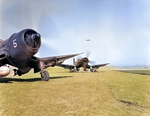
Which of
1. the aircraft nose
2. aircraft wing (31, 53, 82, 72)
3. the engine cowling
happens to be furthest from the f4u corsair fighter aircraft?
the engine cowling

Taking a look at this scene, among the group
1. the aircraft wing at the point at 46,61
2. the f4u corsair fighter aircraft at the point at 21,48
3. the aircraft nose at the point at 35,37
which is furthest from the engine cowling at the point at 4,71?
the aircraft nose at the point at 35,37

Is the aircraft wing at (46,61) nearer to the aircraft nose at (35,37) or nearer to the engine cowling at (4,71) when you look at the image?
the engine cowling at (4,71)

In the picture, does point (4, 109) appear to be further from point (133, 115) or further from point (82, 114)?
point (133, 115)

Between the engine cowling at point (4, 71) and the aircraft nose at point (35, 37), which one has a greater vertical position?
the aircraft nose at point (35, 37)

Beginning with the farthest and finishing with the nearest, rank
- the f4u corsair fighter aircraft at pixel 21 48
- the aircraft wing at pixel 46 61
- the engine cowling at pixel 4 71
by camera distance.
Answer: the engine cowling at pixel 4 71 < the aircraft wing at pixel 46 61 < the f4u corsair fighter aircraft at pixel 21 48

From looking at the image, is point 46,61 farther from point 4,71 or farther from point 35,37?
point 35,37

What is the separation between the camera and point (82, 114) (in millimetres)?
3939

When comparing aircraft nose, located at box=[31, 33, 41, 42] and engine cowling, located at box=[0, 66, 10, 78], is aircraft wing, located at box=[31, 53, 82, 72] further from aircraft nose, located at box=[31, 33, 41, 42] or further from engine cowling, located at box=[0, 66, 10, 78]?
aircraft nose, located at box=[31, 33, 41, 42]

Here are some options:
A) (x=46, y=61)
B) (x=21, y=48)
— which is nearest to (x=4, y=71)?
(x=46, y=61)

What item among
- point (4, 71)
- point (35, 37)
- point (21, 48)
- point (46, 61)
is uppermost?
point (35, 37)

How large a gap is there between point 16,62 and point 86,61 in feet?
85.5

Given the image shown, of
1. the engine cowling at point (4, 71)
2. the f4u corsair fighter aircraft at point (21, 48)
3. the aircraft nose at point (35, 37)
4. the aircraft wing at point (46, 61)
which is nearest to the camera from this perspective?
the aircraft nose at point (35, 37)

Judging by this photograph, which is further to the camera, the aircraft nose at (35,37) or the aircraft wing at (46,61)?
the aircraft wing at (46,61)

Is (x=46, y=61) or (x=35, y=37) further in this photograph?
(x=46, y=61)
